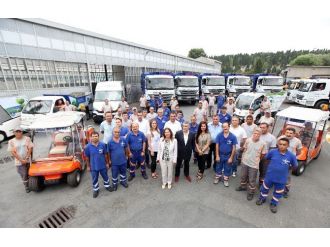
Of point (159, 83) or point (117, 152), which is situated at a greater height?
point (159, 83)

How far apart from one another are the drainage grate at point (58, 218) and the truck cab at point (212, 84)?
1450cm

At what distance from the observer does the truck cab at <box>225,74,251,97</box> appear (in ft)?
54.4

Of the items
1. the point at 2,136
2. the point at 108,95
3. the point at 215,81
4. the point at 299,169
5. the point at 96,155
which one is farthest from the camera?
the point at 215,81

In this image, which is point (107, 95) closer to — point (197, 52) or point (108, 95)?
point (108, 95)

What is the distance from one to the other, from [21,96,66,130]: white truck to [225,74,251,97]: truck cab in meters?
14.4

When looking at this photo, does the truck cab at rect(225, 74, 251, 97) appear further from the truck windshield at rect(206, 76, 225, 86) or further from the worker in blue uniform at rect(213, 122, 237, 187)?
the worker in blue uniform at rect(213, 122, 237, 187)

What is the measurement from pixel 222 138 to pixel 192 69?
3995 centimetres

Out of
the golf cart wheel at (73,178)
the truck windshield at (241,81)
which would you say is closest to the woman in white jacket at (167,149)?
the golf cart wheel at (73,178)

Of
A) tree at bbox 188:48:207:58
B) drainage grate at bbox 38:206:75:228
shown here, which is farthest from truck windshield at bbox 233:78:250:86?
tree at bbox 188:48:207:58

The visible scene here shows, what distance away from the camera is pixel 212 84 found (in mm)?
16547

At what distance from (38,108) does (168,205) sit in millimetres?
8482

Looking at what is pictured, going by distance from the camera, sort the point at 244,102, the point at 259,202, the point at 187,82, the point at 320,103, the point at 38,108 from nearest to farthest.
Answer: the point at 259,202
the point at 38,108
the point at 244,102
the point at 320,103
the point at 187,82

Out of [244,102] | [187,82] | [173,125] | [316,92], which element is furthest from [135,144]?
[316,92]

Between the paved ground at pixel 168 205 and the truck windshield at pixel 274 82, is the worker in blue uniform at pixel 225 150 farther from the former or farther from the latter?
the truck windshield at pixel 274 82
